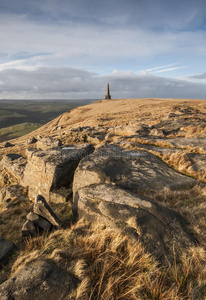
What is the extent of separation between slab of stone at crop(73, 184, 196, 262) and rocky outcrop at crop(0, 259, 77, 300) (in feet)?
4.83

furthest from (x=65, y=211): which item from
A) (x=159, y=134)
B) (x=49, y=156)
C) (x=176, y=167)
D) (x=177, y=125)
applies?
(x=177, y=125)

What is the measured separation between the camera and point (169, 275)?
271 centimetres

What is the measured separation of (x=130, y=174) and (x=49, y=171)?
382 centimetres

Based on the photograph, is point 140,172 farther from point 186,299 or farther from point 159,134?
point 159,134

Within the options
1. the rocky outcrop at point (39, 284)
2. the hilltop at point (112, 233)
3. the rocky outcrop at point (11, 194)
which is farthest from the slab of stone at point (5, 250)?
the rocky outcrop at point (11, 194)

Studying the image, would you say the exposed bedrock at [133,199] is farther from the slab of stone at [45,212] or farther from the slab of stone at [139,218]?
the slab of stone at [45,212]

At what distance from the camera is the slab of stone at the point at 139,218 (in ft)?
10.6

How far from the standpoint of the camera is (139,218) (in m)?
3.69

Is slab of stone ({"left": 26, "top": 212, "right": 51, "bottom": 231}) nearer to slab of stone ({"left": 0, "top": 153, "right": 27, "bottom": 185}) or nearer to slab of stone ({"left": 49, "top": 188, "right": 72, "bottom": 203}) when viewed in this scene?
slab of stone ({"left": 49, "top": 188, "right": 72, "bottom": 203})

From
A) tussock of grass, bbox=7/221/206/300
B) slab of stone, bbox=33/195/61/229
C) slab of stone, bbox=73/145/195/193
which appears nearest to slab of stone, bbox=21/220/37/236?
slab of stone, bbox=33/195/61/229

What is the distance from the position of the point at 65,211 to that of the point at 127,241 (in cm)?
332

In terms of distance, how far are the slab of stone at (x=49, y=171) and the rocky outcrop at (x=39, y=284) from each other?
4416 mm

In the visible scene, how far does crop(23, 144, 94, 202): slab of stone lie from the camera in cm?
729

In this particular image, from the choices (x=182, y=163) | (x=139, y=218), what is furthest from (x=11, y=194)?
(x=182, y=163)
